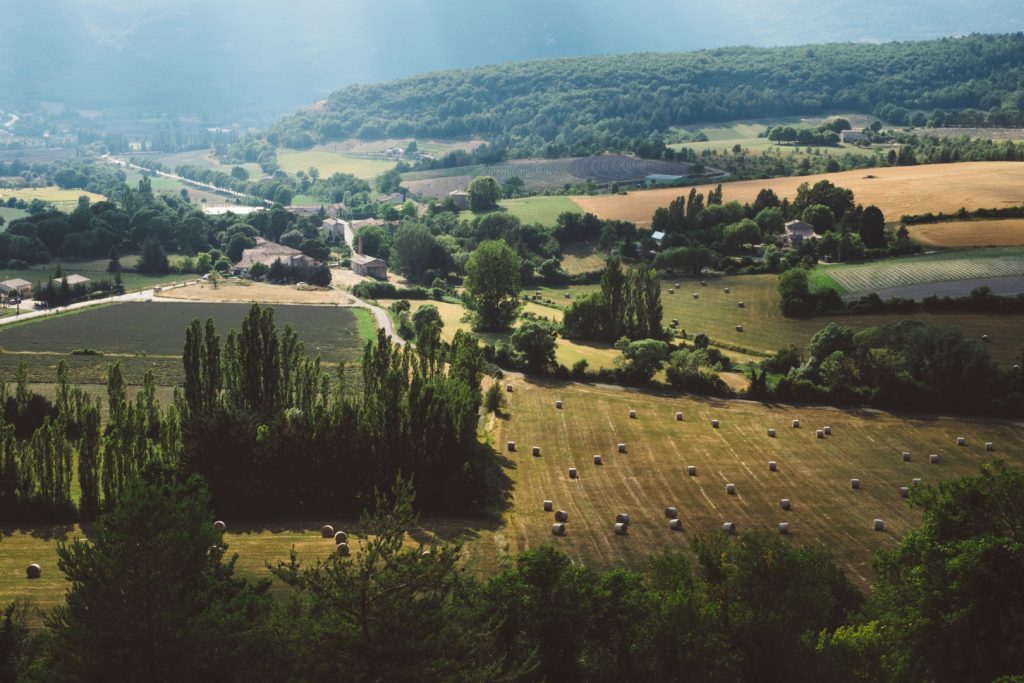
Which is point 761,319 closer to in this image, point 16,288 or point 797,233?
point 797,233

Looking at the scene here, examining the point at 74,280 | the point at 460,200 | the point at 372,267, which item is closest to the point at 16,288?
the point at 74,280

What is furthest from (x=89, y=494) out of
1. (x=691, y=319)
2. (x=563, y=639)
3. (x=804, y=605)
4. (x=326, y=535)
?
(x=691, y=319)

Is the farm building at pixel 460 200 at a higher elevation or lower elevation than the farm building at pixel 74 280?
higher

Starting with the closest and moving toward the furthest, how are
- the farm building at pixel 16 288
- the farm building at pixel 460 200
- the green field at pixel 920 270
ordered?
the green field at pixel 920 270 → the farm building at pixel 16 288 → the farm building at pixel 460 200

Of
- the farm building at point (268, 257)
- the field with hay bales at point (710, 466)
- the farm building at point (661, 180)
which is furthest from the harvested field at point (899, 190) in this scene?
the field with hay bales at point (710, 466)

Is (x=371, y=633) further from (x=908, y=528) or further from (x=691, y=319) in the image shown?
(x=691, y=319)

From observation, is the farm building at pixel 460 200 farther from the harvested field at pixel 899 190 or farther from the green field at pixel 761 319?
the green field at pixel 761 319

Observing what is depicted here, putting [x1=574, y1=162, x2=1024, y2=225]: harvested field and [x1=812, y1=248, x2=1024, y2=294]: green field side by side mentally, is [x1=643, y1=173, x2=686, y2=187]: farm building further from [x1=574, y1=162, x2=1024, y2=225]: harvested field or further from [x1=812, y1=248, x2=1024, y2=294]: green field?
[x1=812, y1=248, x2=1024, y2=294]: green field

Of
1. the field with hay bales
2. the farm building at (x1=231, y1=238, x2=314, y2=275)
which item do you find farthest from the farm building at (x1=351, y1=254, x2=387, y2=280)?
the field with hay bales
